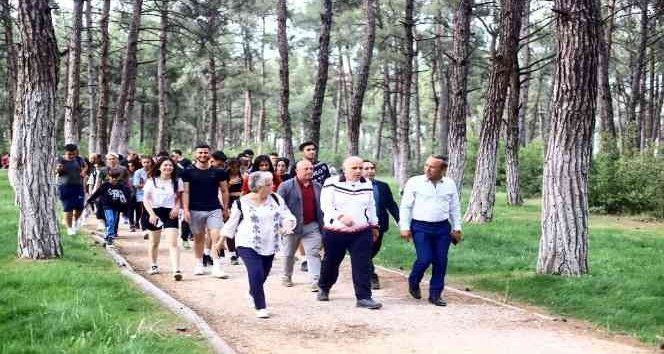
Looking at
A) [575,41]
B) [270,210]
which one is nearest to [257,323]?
[270,210]

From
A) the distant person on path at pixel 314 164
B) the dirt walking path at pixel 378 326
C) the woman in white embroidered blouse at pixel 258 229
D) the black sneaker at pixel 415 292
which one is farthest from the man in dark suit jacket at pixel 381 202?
the woman in white embroidered blouse at pixel 258 229

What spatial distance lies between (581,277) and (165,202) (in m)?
5.81

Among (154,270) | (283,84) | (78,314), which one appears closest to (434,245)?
(78,314)

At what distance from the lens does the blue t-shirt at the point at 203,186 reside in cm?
1008

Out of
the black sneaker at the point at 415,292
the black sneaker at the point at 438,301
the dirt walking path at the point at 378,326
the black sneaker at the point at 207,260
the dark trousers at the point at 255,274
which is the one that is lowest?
the dirt walking path at the point at 378,326

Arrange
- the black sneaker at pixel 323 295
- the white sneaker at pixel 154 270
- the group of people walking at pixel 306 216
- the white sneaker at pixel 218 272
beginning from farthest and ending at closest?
the white sneaker at pixel 154 270 → the white sneaker at pixel 218 272 → the black sneaker at pixel 323 295 → the group of people walking at pixel 306 216

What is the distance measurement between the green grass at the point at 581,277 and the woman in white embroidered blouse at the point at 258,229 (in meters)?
3.47

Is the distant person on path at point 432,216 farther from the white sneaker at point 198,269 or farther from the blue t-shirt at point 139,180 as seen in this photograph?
the blue t-shirt at point 139,180

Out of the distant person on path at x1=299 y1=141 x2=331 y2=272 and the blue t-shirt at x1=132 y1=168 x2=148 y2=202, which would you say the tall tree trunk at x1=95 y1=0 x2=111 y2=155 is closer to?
the blue t-shirt at x1=132 y1=168 x2=148 y2=202

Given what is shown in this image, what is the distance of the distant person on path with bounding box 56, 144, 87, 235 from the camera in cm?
1393

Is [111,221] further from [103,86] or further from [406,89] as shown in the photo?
[406,89]

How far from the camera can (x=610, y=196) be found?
22188 mm

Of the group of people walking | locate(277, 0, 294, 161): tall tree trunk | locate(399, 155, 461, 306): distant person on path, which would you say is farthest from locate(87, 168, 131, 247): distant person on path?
locate(277, 0, 294, 161): tall tree trunk

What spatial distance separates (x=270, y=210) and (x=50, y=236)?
4393 millimetres
